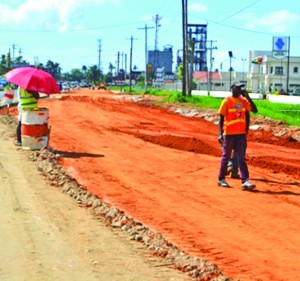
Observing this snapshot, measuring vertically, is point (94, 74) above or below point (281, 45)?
below

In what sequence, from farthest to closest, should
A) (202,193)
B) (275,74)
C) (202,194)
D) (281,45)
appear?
(275,74) → (281,45) → (202,193) → (202,194)

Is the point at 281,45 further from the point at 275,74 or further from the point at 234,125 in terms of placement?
the point at 234,125

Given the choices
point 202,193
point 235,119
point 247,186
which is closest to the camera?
point 202,193

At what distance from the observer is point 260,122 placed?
93.0 ft

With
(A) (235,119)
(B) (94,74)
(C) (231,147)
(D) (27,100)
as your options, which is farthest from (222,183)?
(B) (94,74)

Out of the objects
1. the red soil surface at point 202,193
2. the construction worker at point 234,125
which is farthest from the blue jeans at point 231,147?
the red soil surface at point 202,193

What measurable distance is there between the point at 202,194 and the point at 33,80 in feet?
21.7

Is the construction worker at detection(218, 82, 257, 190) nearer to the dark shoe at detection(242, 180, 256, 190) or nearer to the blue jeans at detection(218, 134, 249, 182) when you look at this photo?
the blue jeans at detection(218, 134, 249, 182)

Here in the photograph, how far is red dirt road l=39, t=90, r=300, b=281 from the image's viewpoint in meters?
7.91

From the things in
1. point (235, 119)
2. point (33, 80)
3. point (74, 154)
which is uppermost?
point (33, 80)

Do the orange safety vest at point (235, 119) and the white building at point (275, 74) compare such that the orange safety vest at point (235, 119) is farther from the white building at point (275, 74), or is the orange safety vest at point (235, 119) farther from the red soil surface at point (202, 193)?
the white building at point (275, 74)

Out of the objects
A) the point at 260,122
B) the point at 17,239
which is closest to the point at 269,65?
the point at 260,122

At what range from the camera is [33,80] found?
16516 millimetres

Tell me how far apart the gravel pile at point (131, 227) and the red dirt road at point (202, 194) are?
22cm
